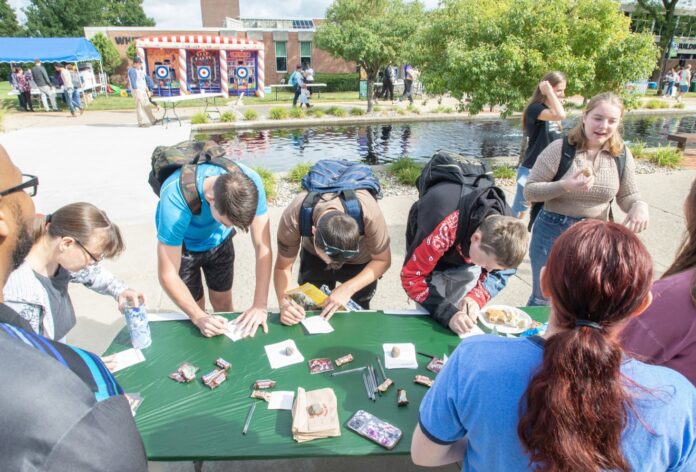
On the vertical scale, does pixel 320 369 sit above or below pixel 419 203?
below

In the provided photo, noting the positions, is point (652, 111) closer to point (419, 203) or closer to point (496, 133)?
point (496, 133)

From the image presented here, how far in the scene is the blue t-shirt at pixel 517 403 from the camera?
3.18ft

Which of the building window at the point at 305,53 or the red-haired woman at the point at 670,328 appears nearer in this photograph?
the red-haired woman at the point at 670,328

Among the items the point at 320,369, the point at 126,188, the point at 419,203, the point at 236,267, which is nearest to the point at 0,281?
the point at 320,369

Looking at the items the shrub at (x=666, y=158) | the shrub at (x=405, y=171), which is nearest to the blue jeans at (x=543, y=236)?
the shrub at (x=405, y=171)

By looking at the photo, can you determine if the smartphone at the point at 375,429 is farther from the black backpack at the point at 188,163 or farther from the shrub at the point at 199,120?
the shrub at the point at 199,120

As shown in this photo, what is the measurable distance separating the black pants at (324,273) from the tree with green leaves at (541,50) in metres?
5.40

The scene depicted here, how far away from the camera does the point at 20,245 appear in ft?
3.30

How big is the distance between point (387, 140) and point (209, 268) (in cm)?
998

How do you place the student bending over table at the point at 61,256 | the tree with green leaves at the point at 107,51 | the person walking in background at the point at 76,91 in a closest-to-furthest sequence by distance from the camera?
the student bending over table at the point at 61,256
the person walking in background at the point at 76,91
the tree with green leaves at the point at 107,51

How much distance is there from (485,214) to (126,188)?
6.38m

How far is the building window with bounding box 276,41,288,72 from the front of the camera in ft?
94.6

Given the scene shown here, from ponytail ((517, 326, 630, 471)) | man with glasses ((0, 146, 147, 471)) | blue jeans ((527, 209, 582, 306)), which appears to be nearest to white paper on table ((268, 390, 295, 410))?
man with glasses ((0, 146, 147, 471))

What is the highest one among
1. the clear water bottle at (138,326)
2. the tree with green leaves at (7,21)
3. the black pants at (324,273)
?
the tree with green leaves at (7,21)
